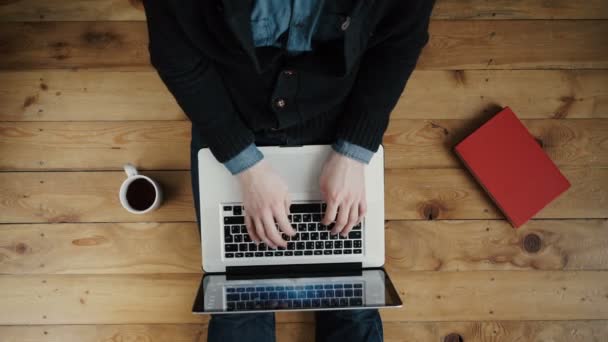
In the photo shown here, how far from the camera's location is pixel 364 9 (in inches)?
25.1

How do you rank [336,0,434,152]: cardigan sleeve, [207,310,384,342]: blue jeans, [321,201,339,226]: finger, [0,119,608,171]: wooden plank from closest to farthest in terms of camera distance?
[336,0,434,152]: cardigan sleeve → [321,201,339,226]: finger → [207,310,384,342]: blue jeans → [0,119,608,171]: wooden plank

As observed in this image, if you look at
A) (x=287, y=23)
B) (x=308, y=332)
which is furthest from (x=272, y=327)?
(x=287, y=23)

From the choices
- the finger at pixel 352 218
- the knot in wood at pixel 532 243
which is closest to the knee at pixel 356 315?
the finger at pixel 352 218

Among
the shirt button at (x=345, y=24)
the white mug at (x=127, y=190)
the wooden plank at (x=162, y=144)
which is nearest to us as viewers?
the shirt button at (x=345, y=24)

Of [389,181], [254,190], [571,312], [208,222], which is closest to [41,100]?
[208,222]

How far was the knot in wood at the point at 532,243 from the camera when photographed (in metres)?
1.27

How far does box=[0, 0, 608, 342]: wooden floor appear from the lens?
4.16ft

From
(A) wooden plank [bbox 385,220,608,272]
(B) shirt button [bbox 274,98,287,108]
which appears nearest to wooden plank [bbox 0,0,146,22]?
(B) shirt button [bbox 274,98,287,108]

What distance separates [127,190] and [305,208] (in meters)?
0.57

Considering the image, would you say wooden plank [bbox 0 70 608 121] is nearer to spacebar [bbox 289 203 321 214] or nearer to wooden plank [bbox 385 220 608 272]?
wooden plank [bbox 385 220 608 272]

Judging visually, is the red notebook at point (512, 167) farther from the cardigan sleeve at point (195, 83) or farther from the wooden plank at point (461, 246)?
the cardigan sleeve at point (195, 83)

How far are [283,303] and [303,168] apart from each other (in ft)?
0.97

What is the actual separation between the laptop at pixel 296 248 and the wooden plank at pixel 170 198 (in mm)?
336

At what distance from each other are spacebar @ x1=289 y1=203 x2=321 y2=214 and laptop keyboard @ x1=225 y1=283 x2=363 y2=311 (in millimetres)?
163
